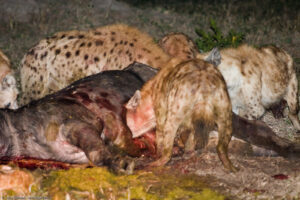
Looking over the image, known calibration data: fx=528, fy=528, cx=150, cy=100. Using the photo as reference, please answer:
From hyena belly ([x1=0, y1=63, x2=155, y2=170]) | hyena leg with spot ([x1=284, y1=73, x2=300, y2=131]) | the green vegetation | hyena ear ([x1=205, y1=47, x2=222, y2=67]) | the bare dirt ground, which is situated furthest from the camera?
the bare dirt ground

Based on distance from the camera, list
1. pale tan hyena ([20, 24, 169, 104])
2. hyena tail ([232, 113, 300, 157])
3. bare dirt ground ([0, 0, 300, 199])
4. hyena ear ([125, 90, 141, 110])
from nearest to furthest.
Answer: hyena tail ([232, 113, 300, 157]) → hyena ear ([125, 90, 141, 110]) → pale tan hyena ([20, 24, 169, 104]) → bare dirt ground ([0, 0, 300, 199])

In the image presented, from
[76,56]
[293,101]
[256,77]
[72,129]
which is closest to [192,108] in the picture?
[72,129]

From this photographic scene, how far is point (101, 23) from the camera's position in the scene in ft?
34.7

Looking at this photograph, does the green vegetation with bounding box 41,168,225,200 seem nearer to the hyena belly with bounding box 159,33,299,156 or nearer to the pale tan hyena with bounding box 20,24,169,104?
the hyena belly with bounding box 159,33,299,156

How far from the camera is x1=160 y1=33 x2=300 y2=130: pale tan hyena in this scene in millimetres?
4977

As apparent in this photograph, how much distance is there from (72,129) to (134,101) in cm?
61

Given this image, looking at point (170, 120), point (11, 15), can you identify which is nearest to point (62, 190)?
point (170, 120)

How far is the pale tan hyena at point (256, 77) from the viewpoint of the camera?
498 centimetres

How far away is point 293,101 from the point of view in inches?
209

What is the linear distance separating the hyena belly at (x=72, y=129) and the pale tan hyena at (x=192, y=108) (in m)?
0.36

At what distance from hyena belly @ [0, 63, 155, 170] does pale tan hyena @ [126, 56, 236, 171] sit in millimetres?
356

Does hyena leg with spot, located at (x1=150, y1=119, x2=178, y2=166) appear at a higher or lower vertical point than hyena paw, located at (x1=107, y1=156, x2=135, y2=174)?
higher

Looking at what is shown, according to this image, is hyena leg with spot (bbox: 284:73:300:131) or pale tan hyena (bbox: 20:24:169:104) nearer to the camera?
hyena leg with spot (bbox: 284:73:300:131)

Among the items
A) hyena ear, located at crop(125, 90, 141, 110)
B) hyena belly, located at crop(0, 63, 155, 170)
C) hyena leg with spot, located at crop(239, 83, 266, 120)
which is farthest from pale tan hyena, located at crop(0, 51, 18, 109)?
hyena leg with spot, located at crop(239, 83, 266, 120)
